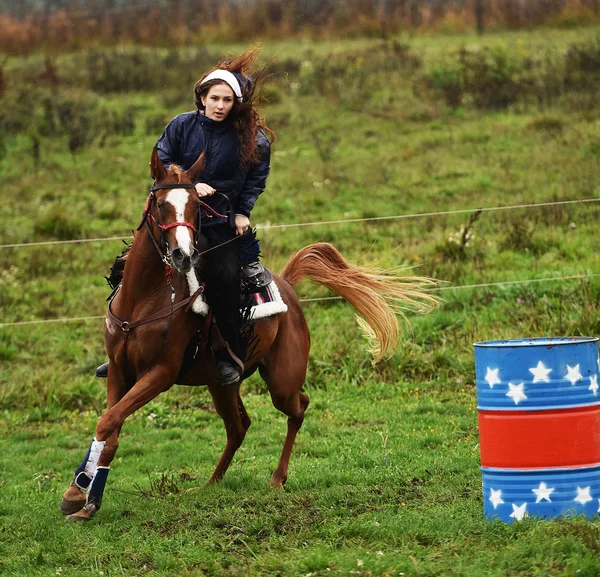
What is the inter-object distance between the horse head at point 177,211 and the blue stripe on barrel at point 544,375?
1871 millimetres

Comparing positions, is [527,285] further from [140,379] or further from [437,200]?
[140,379]

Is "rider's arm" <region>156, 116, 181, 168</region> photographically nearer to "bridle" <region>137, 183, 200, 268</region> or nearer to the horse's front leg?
"bridle" <region>137, 183, 200, 268</region>

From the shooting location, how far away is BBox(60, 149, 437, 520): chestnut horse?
5.90 m

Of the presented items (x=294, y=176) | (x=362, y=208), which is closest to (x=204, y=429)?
(x=362, y=208)

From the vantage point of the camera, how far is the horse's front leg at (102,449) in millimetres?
6113

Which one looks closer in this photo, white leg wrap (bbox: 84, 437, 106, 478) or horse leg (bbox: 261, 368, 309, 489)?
white leg wrap (bbox: 84, 437, 106, 478)

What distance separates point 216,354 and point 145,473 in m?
2.03

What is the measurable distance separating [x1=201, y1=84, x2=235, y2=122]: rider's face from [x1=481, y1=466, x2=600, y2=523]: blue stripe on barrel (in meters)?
3.04

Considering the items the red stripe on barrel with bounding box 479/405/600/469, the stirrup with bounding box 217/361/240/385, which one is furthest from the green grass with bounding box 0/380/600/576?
the stirrup with bounding box 217/361/240/385

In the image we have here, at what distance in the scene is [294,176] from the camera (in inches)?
655

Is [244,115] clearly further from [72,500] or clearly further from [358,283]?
[72,500]

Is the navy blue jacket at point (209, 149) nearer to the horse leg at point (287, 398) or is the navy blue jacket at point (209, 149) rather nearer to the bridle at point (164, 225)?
the bridle at point (164, 225)

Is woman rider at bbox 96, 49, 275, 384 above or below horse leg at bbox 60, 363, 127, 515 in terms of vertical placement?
above

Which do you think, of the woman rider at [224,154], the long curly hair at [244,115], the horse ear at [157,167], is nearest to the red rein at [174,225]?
the horse ear at [157,167]
